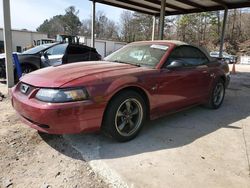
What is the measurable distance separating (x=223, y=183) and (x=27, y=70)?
6608 millimetres

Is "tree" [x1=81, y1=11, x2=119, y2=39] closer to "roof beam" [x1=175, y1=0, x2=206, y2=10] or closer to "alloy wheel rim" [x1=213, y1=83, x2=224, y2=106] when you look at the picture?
"roof beam" [x1=175, y1=0, x2=206, y2=10]

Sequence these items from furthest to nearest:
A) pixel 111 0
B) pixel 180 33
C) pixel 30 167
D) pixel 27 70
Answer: pixel 180 33
pixel 111 0
pixel 27 70
pixel 30 167

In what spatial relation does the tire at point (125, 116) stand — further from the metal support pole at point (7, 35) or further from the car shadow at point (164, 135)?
the metal support pole at point (7, 35)

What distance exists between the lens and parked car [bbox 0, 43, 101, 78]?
752 centimetres

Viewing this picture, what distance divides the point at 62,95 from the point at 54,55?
18.2 feet

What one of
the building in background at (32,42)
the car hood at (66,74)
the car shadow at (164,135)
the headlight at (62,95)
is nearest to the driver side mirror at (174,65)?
Result: the car hood at (66,74)

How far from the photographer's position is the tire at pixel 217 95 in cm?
520

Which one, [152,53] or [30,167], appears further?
[152,53]

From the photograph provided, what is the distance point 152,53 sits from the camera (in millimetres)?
4117

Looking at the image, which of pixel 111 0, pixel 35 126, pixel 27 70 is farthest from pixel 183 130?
pixel 111 0

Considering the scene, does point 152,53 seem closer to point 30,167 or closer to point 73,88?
point 73,88

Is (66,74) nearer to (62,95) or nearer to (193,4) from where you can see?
(62,95)

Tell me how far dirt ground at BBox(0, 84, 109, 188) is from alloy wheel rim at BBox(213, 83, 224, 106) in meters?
3.47

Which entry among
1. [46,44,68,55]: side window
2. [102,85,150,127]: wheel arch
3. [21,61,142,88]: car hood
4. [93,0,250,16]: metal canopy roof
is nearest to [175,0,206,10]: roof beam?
[93,0,250,16]: metal canopy roof
